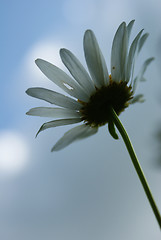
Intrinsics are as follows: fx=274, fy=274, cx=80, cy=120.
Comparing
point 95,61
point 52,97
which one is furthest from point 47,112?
point 95,61

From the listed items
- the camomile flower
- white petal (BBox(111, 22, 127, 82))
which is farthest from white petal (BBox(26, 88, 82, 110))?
white petal (BBox(111, 22, 127, 82))

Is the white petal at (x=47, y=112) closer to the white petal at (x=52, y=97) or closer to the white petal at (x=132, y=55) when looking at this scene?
the white petal at (x=52, y=97)

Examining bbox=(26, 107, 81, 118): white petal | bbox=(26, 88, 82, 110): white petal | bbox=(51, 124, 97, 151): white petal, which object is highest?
bbox=(26, 88, 82, 110): white petal

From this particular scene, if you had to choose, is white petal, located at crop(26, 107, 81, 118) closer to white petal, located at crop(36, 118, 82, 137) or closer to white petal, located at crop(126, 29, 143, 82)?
white petal, located at crop(36, 118, 82, 137)

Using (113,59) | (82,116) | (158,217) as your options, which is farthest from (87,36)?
(158,217)

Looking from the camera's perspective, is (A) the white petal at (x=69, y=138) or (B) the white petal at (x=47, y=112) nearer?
(A) the white petal at (x=69, y=138)

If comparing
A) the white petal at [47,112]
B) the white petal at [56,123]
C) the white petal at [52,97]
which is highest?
the white petal at [52,97]

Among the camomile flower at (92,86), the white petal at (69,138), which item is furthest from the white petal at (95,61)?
the white petal at (69,138)
